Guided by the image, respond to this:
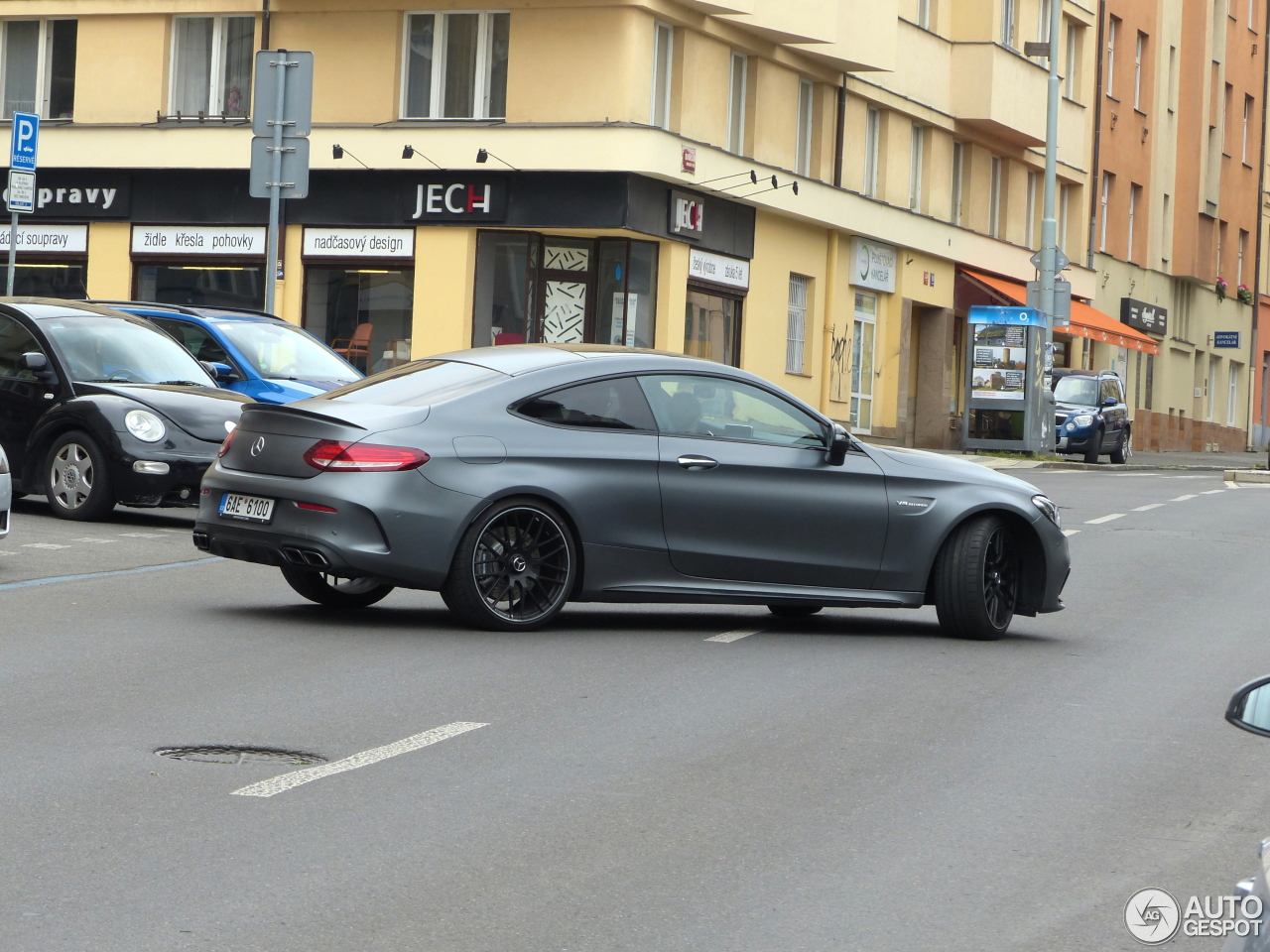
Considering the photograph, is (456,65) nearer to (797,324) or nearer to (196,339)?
(797,324)

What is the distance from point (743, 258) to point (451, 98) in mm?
5744

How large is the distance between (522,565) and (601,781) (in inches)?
141

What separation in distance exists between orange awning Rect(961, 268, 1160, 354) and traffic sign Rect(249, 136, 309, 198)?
87.0 ft

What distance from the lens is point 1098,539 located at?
19.1m

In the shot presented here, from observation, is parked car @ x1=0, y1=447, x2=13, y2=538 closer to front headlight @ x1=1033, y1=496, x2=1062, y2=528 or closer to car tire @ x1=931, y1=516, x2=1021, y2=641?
car tire @ x1=931, y1=516, x2=1021, y2=641

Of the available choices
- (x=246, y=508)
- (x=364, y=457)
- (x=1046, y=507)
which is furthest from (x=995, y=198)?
(x=364, y=457)

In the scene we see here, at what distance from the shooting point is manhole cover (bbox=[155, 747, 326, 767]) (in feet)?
22.6

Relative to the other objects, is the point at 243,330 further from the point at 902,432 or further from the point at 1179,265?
the point at 1179,265

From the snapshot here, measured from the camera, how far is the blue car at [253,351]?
61.3 feet

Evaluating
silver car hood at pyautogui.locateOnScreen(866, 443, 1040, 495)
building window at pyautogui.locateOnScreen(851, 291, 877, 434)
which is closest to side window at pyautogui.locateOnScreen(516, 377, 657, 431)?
silver car hood at pyautogui.locateOnScreen(866, 443, 1040, 495)

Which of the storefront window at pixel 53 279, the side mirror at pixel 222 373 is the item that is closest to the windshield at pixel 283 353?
the side mirror at pixel 222 373

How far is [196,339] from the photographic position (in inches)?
757

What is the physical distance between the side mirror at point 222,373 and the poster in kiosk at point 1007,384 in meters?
22.4

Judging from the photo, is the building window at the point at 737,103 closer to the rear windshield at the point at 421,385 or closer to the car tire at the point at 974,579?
the car tire at the point at 974,579
